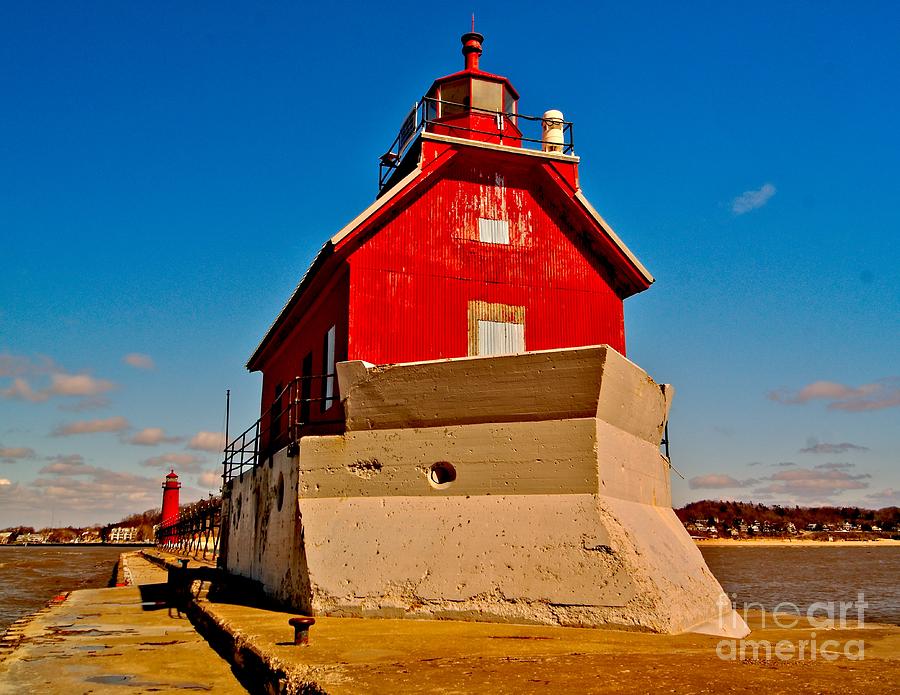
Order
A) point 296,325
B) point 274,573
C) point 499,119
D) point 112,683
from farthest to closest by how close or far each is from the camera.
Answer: point 296,325
point 499,119
point 274,573
point 112,683

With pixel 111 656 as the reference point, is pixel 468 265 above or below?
above

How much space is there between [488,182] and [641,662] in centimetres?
964

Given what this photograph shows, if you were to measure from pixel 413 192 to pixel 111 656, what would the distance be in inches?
330

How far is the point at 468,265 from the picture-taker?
1345cm

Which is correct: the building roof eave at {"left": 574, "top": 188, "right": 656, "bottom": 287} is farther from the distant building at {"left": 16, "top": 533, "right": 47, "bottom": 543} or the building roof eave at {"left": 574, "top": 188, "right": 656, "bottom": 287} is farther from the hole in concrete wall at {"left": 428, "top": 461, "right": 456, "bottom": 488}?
the distant building at {"left": 16, "top": 533, "right": 47, "bottom": 543}

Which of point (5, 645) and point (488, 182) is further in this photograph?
point (488, 182)

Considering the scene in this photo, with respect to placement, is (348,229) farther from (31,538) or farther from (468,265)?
(31,538)

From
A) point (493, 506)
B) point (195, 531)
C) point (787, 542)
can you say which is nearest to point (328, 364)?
point (493, 506)

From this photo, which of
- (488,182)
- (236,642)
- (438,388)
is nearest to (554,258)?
(488,182)

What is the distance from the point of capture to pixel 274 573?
11969 millimetres

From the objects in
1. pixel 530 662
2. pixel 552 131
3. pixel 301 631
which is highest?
pixel 552 131

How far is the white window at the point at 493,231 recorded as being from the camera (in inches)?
540

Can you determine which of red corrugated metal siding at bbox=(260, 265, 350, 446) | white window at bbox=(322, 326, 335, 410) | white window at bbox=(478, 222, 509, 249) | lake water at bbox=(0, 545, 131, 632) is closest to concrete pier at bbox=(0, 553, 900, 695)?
white window at bbox=(322, 326, 335, 410)

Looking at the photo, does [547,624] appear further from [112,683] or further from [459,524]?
[112,683]
